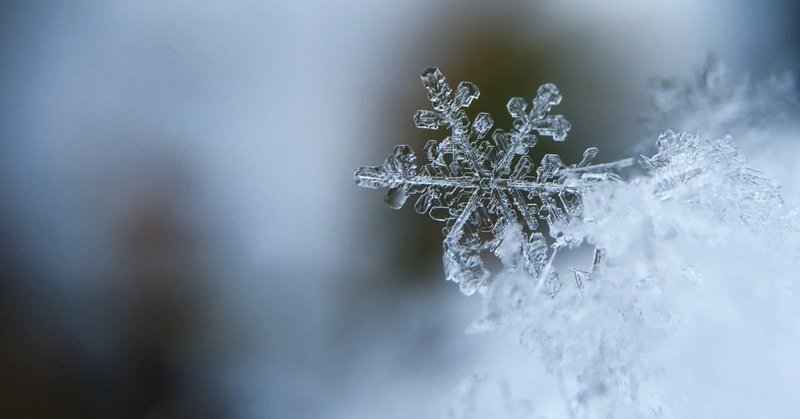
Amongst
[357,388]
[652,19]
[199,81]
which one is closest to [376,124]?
[199,81]

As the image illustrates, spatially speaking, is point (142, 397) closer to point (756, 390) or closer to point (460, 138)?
point (460, 138)

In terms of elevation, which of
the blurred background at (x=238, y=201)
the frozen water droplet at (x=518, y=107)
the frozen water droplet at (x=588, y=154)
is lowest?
the blurred background at (x=238, y=201)

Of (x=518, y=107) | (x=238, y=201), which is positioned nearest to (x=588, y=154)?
(x=518, y=107)

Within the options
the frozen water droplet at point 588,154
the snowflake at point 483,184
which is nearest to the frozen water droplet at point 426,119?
the snowflake at point 483,184

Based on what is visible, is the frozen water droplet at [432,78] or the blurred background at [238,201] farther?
the blurred background at [238,201]

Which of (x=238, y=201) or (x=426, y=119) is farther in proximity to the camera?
(x=238, y=201)

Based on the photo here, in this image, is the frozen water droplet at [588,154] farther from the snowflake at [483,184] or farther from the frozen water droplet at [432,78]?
the frozen water droplet at [432,78]

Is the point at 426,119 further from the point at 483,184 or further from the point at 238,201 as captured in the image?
the point at 238,201
